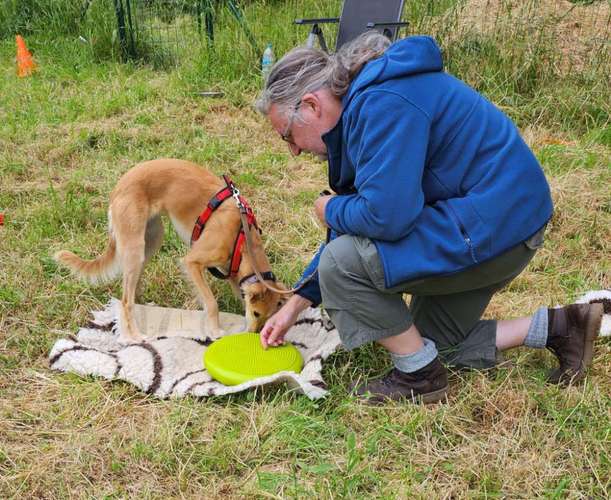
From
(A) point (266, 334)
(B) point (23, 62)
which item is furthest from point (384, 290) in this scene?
(B) point (23, 62)

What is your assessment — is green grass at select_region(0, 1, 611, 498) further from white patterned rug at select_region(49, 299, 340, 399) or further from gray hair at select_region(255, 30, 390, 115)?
gray hair at select_region(255, 30, 390, 115)

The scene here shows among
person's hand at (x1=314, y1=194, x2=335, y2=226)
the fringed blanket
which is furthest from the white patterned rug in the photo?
person's hand at (x1=314, y1=194, x2=335, y2=226)

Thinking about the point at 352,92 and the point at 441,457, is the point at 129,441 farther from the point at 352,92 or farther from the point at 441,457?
the point at 352,92

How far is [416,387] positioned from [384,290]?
475mm

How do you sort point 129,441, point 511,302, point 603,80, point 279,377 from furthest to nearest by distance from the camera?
1. point 603,80
2. point 511,302
3. point 279,377
4. point 129,441

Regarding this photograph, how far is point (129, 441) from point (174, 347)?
27.7 inches

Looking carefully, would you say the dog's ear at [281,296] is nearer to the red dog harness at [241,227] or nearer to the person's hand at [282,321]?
the red dog harness at [241,227]

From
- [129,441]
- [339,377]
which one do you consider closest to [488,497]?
[339,377]

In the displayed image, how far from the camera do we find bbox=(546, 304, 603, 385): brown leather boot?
8.46 ft

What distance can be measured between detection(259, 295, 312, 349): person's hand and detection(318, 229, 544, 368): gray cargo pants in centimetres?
33

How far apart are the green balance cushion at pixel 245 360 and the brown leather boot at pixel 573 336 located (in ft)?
3.47

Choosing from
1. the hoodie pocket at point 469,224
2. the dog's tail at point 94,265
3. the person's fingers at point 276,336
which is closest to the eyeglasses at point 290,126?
the hoodie pocket at point 469,224

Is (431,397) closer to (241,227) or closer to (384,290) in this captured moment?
(384,290)

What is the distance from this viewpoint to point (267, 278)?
11.1ft
